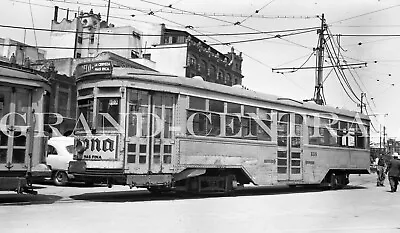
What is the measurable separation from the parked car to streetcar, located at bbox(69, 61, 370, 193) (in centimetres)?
512

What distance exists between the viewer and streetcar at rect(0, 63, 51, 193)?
10.3 m

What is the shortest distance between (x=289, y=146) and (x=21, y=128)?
8164mm

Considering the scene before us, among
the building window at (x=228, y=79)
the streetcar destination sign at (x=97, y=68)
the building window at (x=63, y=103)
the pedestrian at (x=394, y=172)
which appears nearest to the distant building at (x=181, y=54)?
the building window at (x=228, y=79)

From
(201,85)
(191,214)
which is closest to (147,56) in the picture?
(201,85)

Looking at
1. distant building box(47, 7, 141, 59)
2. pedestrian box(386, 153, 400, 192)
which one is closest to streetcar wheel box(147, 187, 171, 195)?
pedestrian box(386, 153, 400, 192)

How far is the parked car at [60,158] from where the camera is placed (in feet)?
54.8

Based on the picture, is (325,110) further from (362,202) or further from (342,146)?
(362,202)

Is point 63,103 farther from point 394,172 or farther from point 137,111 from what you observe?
point 394,172

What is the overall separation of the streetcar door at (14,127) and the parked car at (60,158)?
5911 millimetres

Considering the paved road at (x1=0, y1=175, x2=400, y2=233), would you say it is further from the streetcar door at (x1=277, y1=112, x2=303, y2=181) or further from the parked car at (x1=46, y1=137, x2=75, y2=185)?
the parked car at (x1=46, y1=137, x2=75, y2=185)

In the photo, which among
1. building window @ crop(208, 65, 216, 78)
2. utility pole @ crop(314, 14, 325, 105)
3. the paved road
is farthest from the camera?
building window @ crop(208, 65, 216, 78)

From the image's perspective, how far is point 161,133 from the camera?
11469 mm

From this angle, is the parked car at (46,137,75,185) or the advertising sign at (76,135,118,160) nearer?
the advertising sign at (76,135,118,160)

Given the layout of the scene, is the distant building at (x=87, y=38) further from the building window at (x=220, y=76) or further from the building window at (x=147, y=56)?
the building window at (x=220, y=76)
